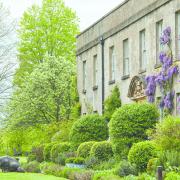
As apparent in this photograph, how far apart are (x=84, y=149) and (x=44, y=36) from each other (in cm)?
3638

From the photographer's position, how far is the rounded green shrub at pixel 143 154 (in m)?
21.9

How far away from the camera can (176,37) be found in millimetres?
26016

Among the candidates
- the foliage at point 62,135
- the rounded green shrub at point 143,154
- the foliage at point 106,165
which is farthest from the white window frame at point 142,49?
the foliage at point 62,135

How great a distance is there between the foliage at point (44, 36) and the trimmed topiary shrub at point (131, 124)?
3888 centimetres

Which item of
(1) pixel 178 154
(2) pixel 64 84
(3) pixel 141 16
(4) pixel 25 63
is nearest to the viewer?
(1) pixel 178 154

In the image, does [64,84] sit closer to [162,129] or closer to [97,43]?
[97,43]

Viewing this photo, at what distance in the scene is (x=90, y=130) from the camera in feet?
108

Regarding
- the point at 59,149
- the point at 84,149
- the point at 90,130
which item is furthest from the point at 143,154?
the point at 59,149

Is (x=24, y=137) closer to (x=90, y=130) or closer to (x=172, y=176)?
(x=90, y=130)

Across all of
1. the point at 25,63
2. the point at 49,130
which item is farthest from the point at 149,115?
the point at 25,63

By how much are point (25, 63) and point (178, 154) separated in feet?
155

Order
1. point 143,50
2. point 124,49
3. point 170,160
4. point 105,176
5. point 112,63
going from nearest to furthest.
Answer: point 170,160 → point 105,176 → point 143,50 → point 124,49 → point 112,63

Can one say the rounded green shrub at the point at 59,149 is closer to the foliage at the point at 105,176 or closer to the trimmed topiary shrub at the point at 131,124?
the trimmed topiary shrub at the point at 131,124

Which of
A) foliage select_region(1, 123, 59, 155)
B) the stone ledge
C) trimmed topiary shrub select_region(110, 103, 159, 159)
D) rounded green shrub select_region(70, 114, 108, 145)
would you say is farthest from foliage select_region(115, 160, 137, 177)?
foliage select_region(1, 123, 59, 155)
